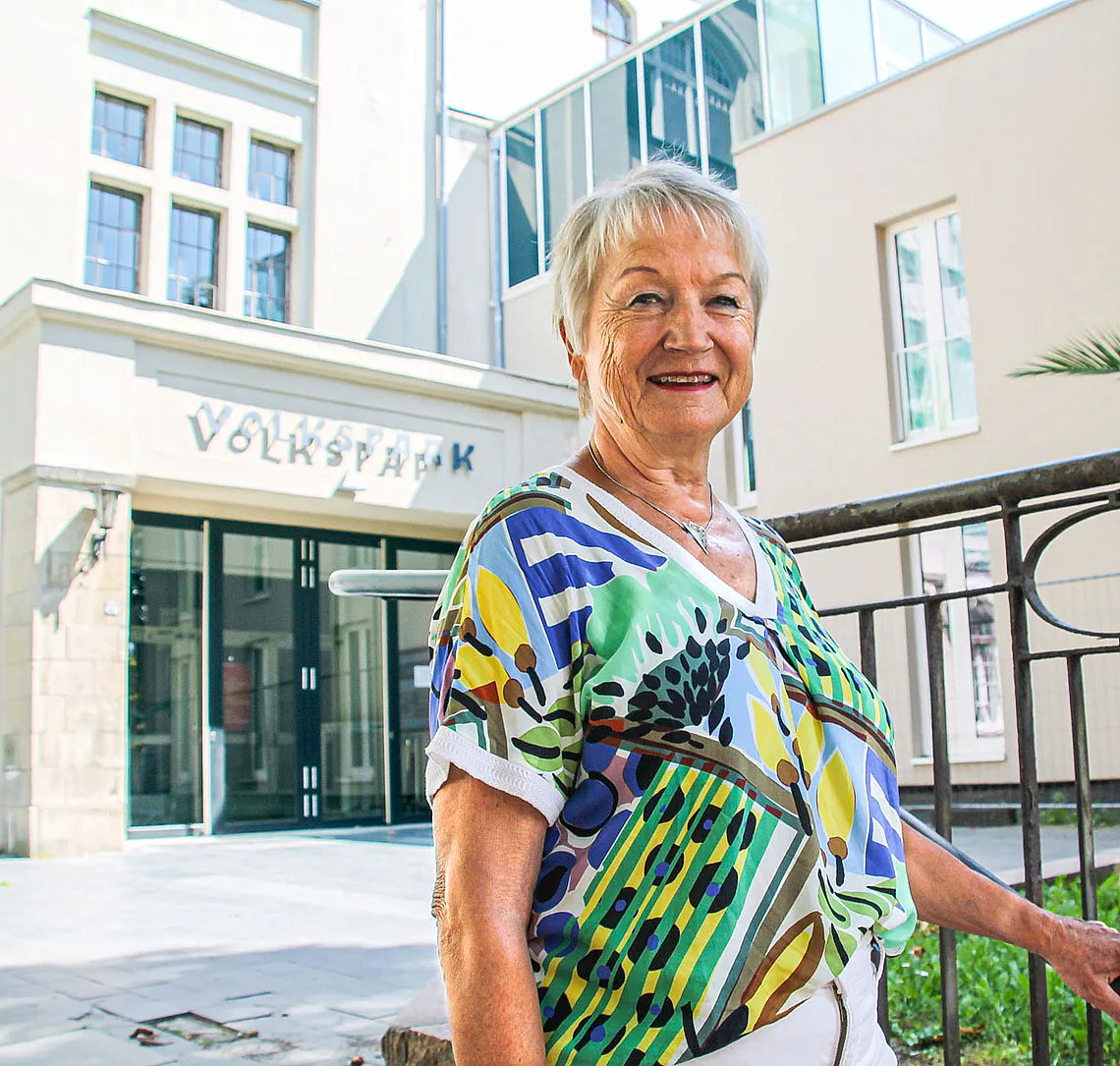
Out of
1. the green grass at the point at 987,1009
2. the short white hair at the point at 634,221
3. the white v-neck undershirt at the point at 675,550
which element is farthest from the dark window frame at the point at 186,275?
the white v-neck undershirt at the point at 675,550

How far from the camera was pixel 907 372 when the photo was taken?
13688mm

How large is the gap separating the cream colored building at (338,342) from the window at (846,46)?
0.04 metres

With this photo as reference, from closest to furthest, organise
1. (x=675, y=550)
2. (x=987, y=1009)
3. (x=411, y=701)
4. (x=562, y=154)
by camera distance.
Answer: (x=675, y=550) → (x=987, y=1009) → (x=411, y=701) → (x=562, y=154)

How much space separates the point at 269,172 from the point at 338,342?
3.41m

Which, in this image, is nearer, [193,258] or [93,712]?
[93,712]

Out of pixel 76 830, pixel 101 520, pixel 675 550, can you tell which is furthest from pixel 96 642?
pixel 675 550

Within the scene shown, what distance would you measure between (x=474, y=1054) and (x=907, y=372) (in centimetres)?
1335

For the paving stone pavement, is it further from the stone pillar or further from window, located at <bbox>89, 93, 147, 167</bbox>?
window, located at <bbox>89, 93, 147, 167</bbox>

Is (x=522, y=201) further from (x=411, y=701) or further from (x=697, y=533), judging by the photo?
(x=697, y=533)

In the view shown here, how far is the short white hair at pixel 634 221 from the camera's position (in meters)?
1.55

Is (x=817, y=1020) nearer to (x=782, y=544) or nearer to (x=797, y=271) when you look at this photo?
(x=782, y=544)

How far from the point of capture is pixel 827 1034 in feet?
4.29

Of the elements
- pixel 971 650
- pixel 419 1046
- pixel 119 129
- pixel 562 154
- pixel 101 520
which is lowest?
pixel 419 1046

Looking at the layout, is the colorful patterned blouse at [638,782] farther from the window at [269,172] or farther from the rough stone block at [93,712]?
the window at [269,172]
